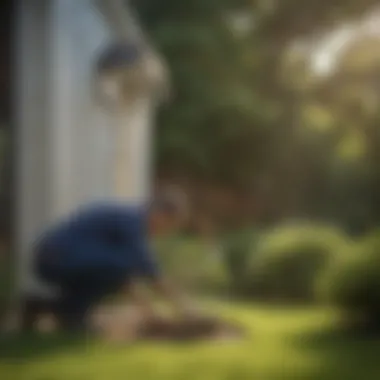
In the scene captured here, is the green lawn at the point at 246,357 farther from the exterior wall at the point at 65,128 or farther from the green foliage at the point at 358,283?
the exterior wall at the point at 65,128

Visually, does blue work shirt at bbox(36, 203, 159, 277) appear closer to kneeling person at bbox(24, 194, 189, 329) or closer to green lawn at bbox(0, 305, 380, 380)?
kneeling person at bbox(24, 194, 189, 329)

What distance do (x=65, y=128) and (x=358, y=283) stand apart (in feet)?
1.71

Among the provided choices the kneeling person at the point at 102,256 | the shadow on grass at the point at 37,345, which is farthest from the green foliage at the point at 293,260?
the shadow on grass at the point at 37,345

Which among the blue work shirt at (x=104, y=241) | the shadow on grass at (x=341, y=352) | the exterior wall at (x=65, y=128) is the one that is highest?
the exterior wall at (x=65, y=128)

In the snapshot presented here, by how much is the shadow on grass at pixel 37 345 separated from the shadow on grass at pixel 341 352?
1.12 feet

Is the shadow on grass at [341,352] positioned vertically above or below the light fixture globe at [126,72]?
below

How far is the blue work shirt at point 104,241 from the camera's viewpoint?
1411mm

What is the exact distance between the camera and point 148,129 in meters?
1.42

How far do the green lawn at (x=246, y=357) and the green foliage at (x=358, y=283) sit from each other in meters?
0.03

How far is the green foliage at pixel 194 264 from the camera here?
1394 millimetres

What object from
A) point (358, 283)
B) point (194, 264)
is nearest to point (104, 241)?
point (194, 264)

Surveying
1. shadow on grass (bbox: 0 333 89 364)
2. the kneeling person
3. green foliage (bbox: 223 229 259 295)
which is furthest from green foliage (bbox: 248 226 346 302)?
shadow on grass (bbox: 0 333 89 364)

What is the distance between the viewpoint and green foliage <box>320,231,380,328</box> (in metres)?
1.37

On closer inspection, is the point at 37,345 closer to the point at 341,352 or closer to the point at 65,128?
the point at 65,128
